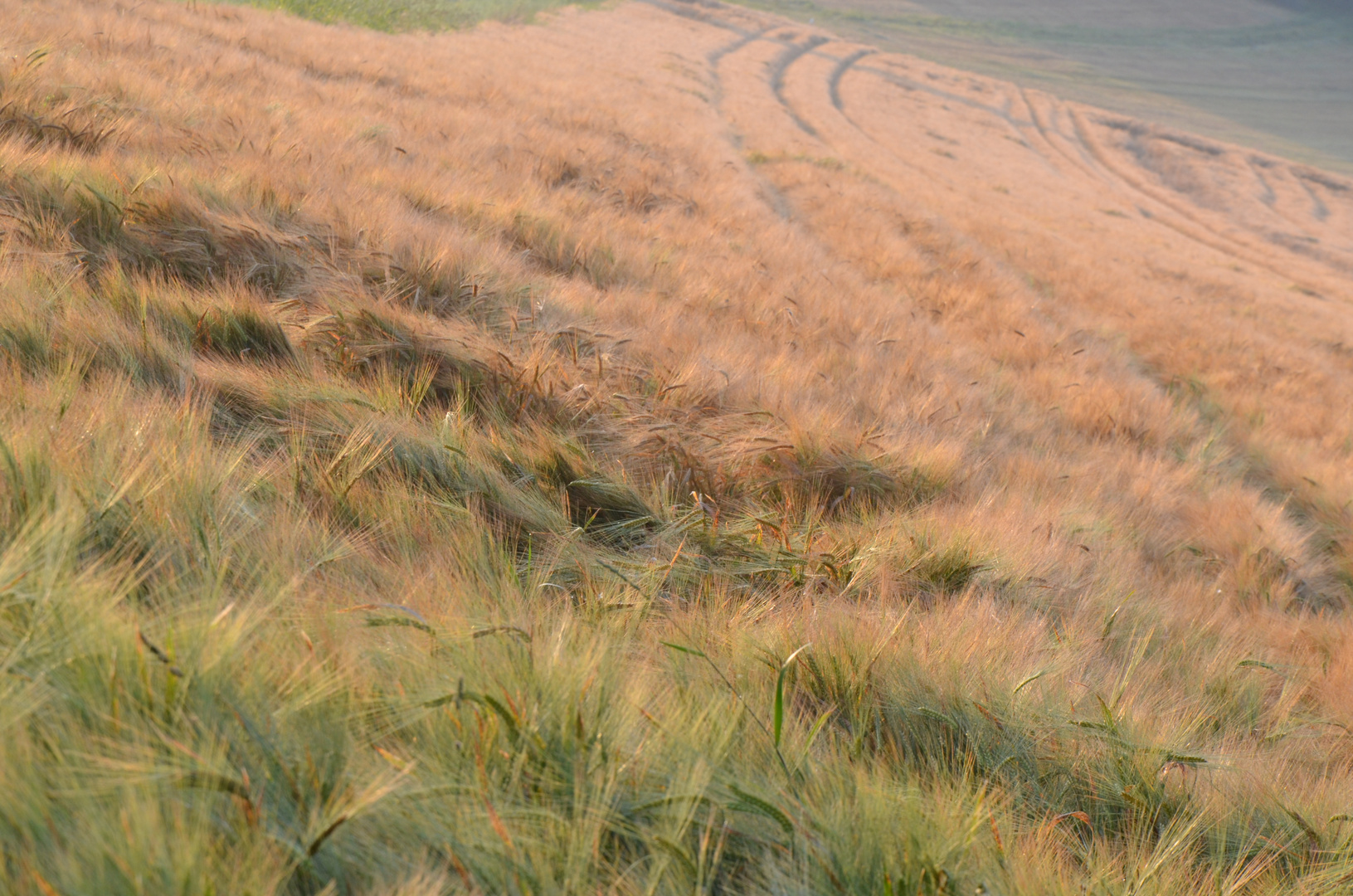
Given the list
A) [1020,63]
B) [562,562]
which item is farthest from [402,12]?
[1020,63]

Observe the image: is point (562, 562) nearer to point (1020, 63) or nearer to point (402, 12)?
point (402, 12)

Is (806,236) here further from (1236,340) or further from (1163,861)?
(1163,861)

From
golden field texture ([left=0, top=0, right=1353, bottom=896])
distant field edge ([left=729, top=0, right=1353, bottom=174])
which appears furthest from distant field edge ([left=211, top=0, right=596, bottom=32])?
distant field edge ([left=729, top=0, right=1353, bottom=174])

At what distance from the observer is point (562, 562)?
155 cm

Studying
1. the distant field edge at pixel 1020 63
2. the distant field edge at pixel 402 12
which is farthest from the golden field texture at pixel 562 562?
the distant field edge at pixel 1020 63

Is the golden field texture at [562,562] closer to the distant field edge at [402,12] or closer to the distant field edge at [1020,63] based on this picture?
the distant field edge at [402,12]

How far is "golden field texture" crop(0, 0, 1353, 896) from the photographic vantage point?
0.81m

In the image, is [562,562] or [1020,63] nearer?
[562,562]

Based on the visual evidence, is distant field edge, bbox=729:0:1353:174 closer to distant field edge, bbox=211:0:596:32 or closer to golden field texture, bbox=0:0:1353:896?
distant field edge, bbox=211:0:596:32

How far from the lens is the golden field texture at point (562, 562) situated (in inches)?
31.8

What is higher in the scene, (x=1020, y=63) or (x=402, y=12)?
(x=1020, y=63)

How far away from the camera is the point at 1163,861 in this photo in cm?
105

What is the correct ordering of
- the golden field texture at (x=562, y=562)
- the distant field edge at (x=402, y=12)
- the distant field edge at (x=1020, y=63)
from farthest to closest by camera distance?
the distant field edge at (x=1020, y=63)
the distant field edge at (x=402, y=12)
the golden field texture at (x=562, y=562)

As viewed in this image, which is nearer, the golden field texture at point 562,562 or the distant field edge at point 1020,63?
the golden field texture at point 562,562
